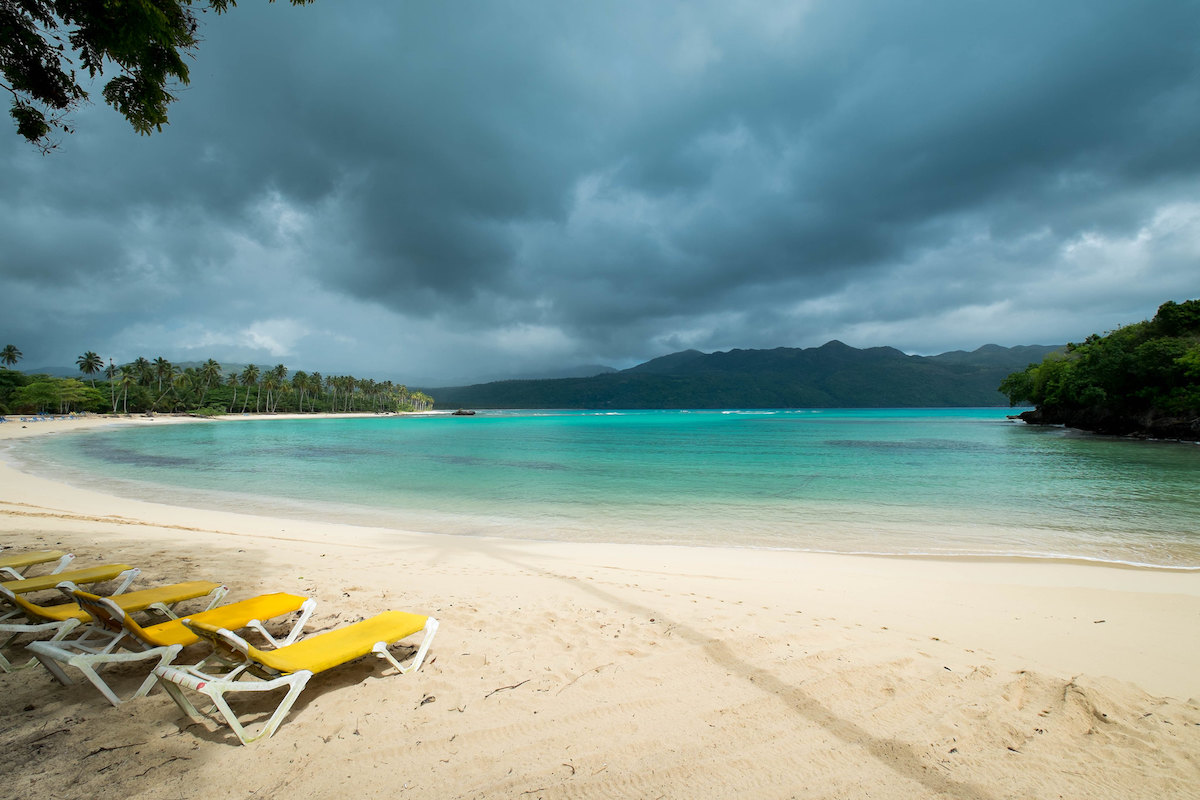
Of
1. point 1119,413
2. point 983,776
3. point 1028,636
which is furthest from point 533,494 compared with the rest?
point 1119,413

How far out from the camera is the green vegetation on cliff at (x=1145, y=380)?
3750 centimetres

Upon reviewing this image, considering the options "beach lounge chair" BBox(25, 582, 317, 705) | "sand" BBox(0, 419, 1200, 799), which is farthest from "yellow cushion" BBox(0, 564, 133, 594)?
"sand" BBox(0, 419, 1200, 799)

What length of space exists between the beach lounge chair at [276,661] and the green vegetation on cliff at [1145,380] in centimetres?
5620

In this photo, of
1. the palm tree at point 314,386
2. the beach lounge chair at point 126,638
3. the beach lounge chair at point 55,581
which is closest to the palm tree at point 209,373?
the palm tree at point 314,386

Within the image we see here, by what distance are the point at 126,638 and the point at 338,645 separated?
2.09 m

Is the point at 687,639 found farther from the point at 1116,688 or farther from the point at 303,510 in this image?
the point at 303,510

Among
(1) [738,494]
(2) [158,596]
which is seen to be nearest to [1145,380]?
(1) [738,494]

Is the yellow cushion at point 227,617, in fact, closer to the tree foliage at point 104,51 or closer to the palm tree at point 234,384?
the tree foliage at point 104,51

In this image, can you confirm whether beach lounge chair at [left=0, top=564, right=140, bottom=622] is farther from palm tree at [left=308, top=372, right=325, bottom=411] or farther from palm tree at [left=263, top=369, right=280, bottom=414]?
palm tree at [left=308, top=372, right=325, bottom=411]

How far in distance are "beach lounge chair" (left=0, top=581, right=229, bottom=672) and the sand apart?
34cm

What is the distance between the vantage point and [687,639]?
14.9ft

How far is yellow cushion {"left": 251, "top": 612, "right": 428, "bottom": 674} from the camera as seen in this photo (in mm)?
3209

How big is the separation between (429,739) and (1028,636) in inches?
230

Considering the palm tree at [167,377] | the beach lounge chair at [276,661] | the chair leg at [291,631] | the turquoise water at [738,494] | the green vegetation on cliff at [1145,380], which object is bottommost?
the turquoise water at [738,494]
